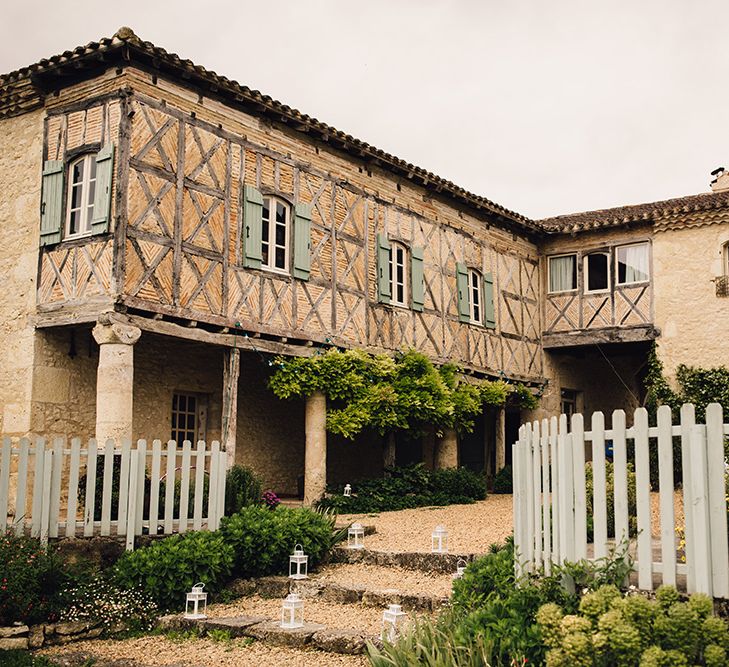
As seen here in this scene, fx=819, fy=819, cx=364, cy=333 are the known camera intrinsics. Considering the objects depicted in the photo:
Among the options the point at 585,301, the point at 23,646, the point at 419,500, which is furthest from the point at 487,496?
the point at 23,646

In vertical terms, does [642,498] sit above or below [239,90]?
below

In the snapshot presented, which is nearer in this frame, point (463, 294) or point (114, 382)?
point (114, 382)

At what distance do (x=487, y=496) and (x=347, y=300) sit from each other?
5.20m

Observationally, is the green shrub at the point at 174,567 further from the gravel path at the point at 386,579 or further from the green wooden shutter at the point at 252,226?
the green wooden shutter at the point at 252,226

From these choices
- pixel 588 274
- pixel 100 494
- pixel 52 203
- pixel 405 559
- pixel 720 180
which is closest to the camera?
pixel 100 494

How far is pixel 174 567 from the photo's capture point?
7.64 metres

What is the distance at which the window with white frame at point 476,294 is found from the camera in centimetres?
1841

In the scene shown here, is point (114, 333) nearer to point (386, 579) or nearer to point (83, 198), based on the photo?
point (83, 198)

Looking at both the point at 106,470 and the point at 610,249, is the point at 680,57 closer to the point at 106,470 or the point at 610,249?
the point at 610,249

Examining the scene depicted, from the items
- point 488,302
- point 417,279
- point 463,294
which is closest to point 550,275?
point 488,302

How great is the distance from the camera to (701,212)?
18078mm

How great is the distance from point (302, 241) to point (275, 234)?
0.50 meters

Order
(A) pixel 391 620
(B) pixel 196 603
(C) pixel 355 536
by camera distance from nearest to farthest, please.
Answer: (A) pixel 391 620 < (B) pixel 196 603 < (C) pixel 355 536

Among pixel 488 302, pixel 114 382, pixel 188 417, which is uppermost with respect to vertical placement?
pixel 488 302
